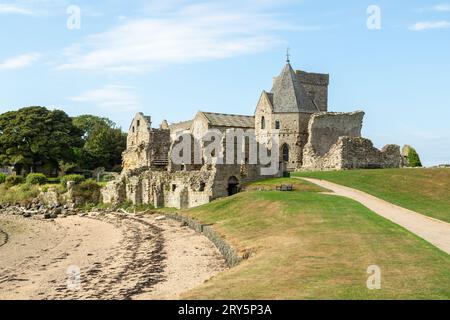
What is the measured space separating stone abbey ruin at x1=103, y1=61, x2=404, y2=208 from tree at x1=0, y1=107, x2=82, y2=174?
42.6 ft

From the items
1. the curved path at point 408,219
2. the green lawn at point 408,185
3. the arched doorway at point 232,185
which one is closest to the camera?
the curved path at point 408,219

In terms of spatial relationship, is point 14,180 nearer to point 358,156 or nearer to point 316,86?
point 316,86

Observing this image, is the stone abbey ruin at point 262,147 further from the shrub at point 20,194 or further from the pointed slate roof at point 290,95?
the shrub at point 20,194

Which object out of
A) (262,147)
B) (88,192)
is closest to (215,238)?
(262,147)

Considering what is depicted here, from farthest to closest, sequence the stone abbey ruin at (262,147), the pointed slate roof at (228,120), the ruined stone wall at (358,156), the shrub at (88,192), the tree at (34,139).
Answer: the tree at (34,139) → the pointed slate roof at (228,120) → the shrub at (88,192) → the ruined stone wall at (358,156) → the stone abbey ruin at (262,147)

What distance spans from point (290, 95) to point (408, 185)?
2496 cm

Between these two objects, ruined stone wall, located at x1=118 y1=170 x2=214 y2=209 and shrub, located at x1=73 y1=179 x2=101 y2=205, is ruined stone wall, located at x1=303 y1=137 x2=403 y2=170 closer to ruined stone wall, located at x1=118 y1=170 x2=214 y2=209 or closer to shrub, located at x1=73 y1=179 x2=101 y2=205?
ruined stone wall, located at x1=118 y1=170 x2=214 y2=209

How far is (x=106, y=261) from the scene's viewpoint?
81.9ft

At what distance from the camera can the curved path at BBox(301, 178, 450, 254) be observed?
22.0 m

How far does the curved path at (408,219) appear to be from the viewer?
22.0 metres

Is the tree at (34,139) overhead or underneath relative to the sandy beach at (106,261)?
overhead

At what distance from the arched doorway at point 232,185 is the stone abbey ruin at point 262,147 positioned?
78mm

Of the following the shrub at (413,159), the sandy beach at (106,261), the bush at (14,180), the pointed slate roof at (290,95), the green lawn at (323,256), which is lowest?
the sandy beach at (106,261)

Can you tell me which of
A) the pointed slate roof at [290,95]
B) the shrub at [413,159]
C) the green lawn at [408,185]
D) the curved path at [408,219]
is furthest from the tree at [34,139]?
the curved path at [408,219]
